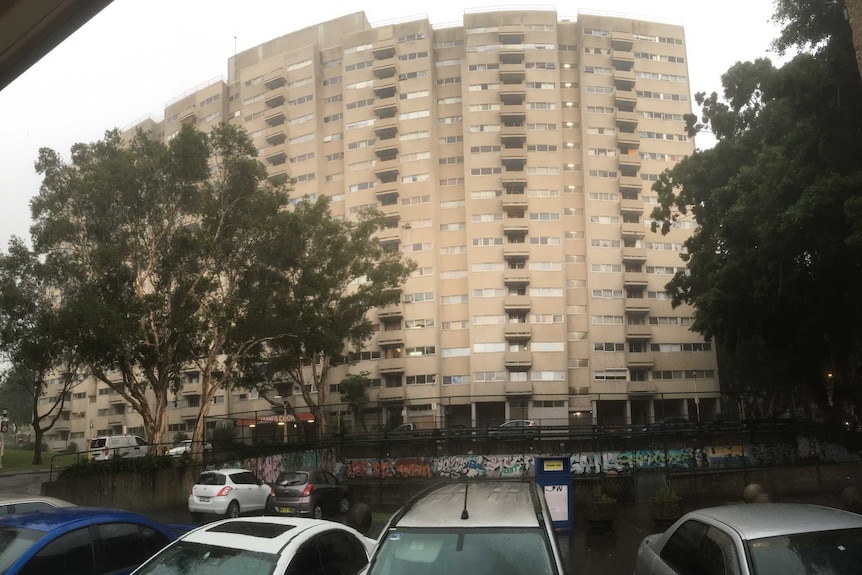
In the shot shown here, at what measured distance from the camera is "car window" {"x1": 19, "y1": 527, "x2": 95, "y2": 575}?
553cm

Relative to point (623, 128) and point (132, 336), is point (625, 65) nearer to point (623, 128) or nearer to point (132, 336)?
point (623, 128)

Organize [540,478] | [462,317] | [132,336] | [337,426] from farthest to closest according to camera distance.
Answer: [462,317]
[337,426]
[132,336]
[540,478]

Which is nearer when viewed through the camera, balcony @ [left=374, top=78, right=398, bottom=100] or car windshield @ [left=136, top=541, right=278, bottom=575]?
car windshield @ [left=136, top=541, right=278, bottom=575]

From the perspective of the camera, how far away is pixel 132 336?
24531 mm

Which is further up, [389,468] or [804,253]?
[804,253]

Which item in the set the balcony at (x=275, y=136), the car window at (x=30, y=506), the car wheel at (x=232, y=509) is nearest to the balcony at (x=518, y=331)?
the balcony at (x=275, y=136)

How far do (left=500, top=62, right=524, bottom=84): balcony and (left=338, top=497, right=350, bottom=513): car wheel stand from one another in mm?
53342

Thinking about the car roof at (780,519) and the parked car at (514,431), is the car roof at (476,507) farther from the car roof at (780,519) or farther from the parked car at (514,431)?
the parked car at (514,431)

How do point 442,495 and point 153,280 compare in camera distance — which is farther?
point 153,280

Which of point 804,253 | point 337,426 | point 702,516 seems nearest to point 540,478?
point 702,516

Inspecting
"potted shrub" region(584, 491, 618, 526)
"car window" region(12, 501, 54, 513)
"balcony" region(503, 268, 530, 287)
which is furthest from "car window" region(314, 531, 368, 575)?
"balcony" region(503, 268, 530, 287)

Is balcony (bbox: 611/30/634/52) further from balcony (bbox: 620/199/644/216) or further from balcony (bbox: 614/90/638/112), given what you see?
balcony (bbox: 620/199/644/216)

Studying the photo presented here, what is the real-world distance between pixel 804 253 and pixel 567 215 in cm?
4180

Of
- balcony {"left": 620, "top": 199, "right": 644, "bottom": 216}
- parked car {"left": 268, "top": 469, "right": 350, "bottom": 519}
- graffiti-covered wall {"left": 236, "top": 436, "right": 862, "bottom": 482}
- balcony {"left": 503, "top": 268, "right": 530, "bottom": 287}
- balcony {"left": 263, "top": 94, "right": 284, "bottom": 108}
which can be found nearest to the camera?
parked car {"left": 268, "top": 469, "right": 350, "bottom": 519}
